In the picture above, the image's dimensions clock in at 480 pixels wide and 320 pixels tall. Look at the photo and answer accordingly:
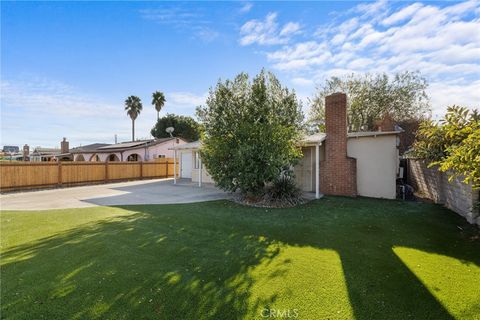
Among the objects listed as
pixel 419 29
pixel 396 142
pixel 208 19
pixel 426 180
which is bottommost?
pixel 426 180

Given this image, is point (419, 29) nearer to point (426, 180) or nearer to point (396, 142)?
point (396, 142)

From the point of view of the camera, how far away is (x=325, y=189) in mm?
11406

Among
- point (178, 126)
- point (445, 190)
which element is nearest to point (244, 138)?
point (445, 190)

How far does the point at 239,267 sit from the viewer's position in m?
4.16

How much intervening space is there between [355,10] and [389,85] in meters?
16.5

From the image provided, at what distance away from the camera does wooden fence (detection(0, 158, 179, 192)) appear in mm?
13703

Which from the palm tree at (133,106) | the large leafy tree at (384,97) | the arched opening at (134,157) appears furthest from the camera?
the palm tree at (133,106)

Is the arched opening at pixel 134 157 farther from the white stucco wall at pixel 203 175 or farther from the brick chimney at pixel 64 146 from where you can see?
the brick chimney at pixel 64 146

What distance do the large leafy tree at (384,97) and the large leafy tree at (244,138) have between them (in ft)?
40.0

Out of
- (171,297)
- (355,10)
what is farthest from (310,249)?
(355,10)

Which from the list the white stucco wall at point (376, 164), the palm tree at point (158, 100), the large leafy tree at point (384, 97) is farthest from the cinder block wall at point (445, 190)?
the palm tree at point (158, 100)

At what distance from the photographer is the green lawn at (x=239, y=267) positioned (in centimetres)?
300

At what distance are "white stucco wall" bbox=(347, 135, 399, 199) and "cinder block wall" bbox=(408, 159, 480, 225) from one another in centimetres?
145

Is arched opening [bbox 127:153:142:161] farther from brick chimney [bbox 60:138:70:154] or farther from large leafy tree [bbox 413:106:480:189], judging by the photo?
large leafy tree [bbox 413:106:480:189]
